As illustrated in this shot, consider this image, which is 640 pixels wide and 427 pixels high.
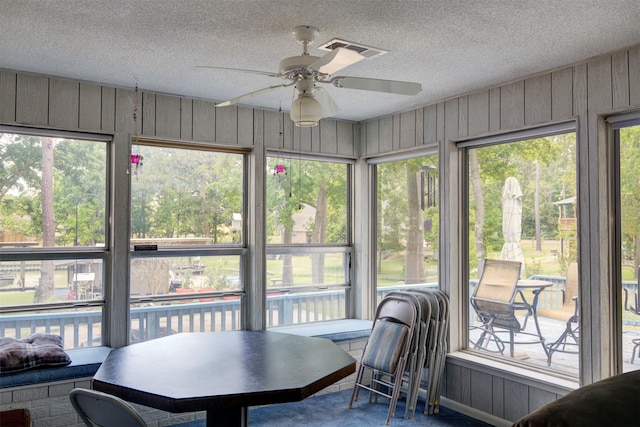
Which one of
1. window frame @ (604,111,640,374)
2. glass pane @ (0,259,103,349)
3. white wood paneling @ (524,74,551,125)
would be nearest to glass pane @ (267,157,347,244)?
glass pane @ (0,259,103,349)

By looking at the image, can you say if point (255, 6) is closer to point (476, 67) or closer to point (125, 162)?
→ point (476, 67)

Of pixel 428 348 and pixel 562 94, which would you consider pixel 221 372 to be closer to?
pixel 428 348

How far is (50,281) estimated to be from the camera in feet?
12.3

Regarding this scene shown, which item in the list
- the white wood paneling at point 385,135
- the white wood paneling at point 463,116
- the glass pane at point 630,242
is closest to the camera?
the glass pane at point 630,242

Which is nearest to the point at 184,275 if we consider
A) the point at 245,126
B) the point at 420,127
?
the point at 245,126

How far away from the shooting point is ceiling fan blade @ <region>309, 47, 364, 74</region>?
223 centimetres

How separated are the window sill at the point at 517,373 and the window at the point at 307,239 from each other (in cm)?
148

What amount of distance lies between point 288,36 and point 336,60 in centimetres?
68

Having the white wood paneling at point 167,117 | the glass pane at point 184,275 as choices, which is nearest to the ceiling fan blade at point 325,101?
the white wood paneling at point 167,117

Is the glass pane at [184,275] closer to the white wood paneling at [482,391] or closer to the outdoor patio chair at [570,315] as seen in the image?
the white wood paneling at [482,391]

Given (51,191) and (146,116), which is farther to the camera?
(146,116)

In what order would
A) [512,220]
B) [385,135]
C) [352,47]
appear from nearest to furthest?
[352,47]
[512,220]
[385,135]

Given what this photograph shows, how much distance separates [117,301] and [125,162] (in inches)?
Result: 42.3

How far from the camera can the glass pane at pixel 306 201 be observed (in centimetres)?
475
